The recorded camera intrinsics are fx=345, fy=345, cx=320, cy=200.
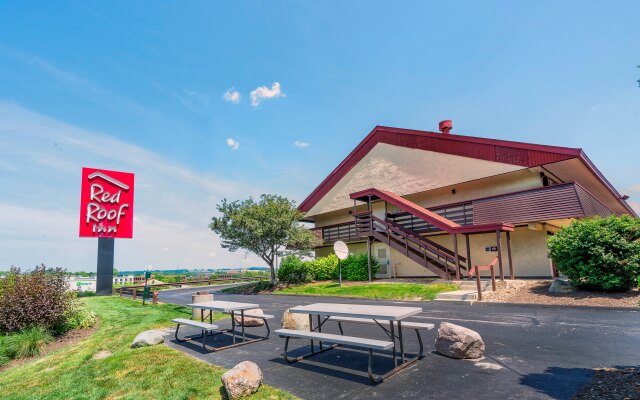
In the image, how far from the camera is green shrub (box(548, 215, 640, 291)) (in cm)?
1112

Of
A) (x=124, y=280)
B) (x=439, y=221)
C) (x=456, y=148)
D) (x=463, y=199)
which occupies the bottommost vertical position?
(x=124, y=280)

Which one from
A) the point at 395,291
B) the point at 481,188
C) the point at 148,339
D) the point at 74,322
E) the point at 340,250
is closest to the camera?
the point at 148,339

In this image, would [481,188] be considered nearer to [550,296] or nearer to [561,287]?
[561,287]

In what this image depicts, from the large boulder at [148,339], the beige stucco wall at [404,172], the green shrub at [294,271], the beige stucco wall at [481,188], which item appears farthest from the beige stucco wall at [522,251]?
the large boulder at [148,339]

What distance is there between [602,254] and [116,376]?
548 inches

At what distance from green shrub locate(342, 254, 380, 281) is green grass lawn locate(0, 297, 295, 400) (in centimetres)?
1572

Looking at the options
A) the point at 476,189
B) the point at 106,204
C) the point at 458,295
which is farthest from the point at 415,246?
the point at 106,204

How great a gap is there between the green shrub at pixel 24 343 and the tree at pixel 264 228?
1412 cm

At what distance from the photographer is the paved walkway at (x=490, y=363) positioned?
14.5 feet

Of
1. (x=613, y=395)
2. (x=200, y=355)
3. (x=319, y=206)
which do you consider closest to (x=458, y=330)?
(x=613, y=395)

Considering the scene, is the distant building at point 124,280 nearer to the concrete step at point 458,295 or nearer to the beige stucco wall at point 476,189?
the beige stucco wall at point 476,189

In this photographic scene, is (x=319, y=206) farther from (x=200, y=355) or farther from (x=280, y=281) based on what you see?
(x=200, y=355)

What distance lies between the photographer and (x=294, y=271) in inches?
979

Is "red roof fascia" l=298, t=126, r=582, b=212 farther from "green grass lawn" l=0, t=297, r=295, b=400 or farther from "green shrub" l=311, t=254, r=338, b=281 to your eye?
"green grass lawn" l=0, t=297, r=295, b=400
